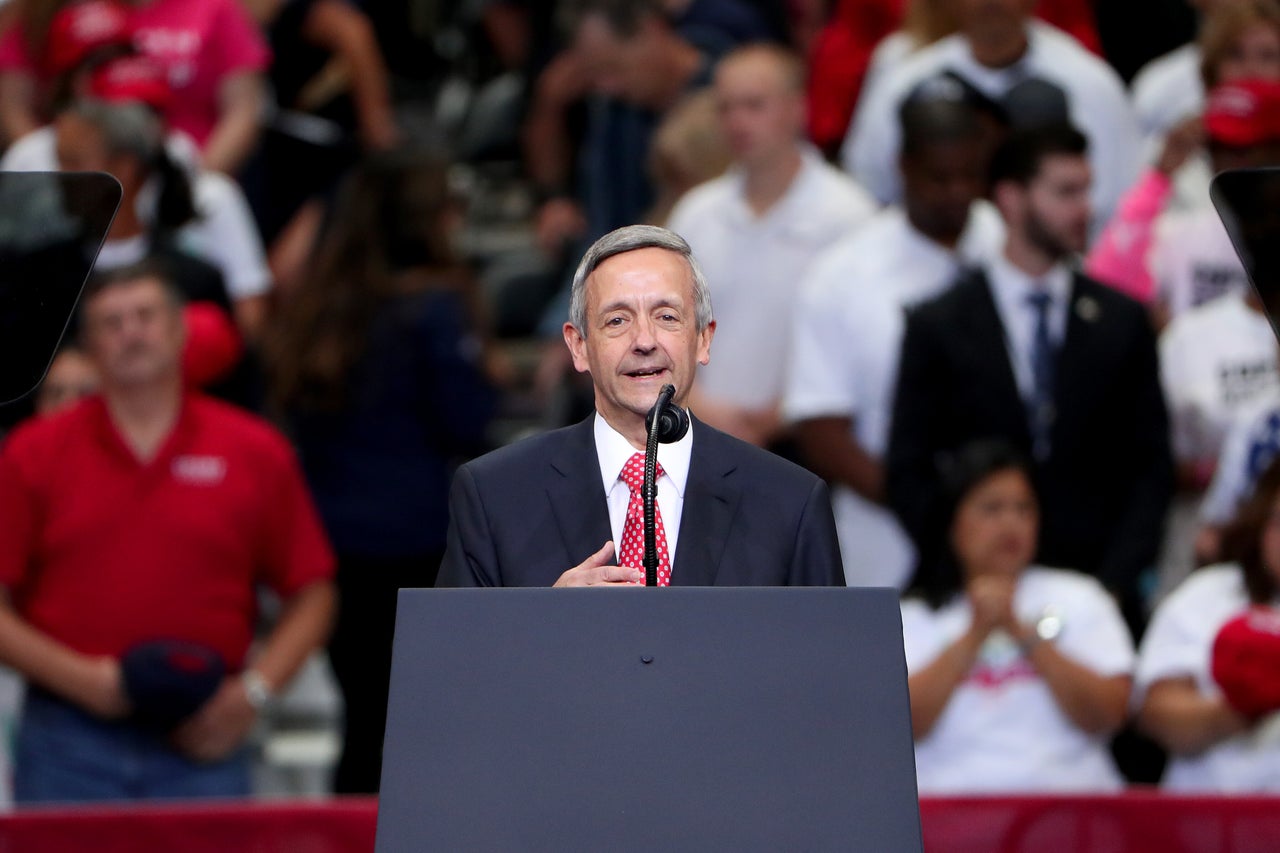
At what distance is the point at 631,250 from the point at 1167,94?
4.16 metres

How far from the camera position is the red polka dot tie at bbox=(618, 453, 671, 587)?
256cm

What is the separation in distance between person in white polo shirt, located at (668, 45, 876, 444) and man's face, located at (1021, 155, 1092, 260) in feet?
2.25

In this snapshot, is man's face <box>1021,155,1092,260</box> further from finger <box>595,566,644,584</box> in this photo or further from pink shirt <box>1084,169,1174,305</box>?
finger <box>595,566,644,584</box>

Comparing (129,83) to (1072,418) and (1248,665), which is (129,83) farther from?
(1248,665)

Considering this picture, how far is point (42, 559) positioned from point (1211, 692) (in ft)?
8.82

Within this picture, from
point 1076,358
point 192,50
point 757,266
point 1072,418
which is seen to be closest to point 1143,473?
point 1072,418

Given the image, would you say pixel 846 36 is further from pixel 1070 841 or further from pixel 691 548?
pixel 691 548

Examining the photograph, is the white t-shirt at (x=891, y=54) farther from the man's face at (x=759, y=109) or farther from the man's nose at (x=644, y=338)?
the man's nose at (x=644, y=338)

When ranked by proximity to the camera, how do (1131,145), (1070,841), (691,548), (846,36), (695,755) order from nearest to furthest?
(695,755) < (691,548) < (1070,841) < (1131,145) < (846,36)

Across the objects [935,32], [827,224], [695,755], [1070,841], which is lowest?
[1070,841]

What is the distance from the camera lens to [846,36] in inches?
264

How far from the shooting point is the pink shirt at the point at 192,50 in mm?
6238

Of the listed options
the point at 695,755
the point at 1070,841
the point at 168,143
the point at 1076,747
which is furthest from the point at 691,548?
the point at 168,143

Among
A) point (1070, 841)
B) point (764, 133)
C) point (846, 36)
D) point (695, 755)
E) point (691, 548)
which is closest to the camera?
point (695, 755)
